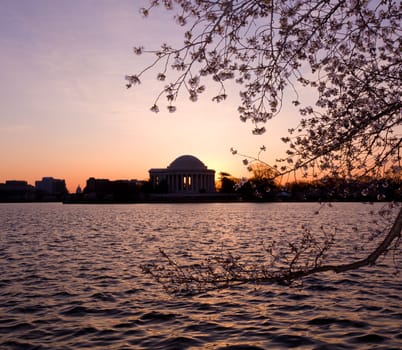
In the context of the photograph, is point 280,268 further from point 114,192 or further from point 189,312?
point 114,192

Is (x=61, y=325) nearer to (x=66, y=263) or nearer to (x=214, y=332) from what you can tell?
(x=214, y=332)

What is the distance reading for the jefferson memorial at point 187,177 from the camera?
563 ft

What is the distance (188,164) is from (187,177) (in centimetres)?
469

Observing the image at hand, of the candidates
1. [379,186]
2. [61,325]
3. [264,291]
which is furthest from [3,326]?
[379,186]

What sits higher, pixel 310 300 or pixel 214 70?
pixel 214 70

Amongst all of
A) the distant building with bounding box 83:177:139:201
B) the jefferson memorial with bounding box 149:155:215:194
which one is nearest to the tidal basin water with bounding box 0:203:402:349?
the distant building with bounding box 83:177:139:201

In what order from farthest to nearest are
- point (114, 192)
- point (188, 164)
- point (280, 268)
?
point (188, 164) < point (114, 192) < point (280, 268)

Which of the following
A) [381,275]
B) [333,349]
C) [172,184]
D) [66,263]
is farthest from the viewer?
[172,184]

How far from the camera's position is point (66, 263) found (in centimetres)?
2033

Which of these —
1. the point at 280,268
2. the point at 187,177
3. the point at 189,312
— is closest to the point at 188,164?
the point at 187,177

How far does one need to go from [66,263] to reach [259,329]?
40.0 feet

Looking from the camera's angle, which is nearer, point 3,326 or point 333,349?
point 333,349

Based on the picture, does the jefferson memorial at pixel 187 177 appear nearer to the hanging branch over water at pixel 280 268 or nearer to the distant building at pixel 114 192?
the distant building at pixel 114 192

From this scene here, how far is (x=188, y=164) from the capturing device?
17362cm
